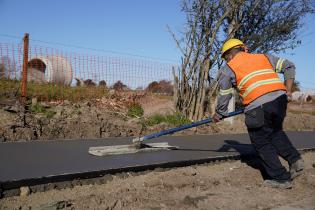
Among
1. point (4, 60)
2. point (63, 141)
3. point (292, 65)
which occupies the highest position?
point (4, 60)

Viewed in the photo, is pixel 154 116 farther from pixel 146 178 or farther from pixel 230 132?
pixel 146 178

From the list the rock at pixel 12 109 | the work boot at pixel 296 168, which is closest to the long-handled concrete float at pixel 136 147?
the work boot at pixel 296 168

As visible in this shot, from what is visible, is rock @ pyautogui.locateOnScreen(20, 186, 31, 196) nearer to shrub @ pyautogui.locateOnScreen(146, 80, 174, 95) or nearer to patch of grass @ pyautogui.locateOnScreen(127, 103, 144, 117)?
patch of grass @ pyautogui.locateOnScreen(127, 103, 144, 117)

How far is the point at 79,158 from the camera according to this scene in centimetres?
478

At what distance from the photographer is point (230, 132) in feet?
29.9

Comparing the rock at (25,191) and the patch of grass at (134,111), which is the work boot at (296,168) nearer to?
the rock at (25,191)

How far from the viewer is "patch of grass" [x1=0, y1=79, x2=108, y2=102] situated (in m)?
8.08

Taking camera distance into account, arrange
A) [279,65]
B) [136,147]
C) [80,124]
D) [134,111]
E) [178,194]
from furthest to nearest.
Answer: [134,111] → [80,124] → [136,147] → [279,65] → [178,194]

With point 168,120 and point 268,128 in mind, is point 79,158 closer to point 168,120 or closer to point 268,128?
point 268,128

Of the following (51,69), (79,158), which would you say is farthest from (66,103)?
(79,158)

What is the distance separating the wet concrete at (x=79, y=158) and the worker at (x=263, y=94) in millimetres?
1173

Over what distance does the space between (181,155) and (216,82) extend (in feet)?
15.1

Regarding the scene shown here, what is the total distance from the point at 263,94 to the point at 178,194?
4.98ft

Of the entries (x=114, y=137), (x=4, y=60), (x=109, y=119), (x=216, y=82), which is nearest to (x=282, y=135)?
(x=114, y=137)
